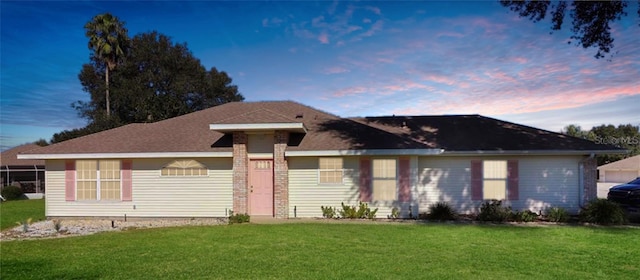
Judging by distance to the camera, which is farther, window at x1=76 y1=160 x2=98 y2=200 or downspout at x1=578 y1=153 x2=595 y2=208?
window at x1=76 y1=160 x2=98 y2=200

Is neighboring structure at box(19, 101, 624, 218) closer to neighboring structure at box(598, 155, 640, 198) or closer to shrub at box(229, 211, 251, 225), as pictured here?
shrub at box(229, 211, 251, 225)

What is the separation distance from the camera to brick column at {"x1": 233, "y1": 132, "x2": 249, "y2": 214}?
1644 cm

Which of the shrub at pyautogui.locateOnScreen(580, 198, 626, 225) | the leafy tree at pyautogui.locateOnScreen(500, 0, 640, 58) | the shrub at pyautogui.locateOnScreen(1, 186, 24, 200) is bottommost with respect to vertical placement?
the shrub at pyautogui.locateOnScreen(1, 186, 24, 200)

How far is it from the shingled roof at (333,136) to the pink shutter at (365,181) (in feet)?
2.83

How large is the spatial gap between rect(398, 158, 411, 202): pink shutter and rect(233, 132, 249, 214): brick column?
5704 millimetres

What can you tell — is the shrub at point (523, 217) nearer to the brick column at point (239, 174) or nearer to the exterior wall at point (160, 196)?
the brick column at point (239, 174)

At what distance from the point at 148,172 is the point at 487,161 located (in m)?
13.2

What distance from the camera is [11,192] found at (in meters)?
32.5

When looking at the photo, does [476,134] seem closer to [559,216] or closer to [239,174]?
[559,216]

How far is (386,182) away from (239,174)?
5.43 meters

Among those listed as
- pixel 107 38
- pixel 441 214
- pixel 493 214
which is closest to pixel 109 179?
pixel 441 214

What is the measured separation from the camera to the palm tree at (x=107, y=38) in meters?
38.8

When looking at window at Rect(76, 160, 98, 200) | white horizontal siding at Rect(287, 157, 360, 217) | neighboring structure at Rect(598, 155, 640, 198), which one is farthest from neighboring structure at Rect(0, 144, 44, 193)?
neighboring structure at Rect(598, 155, 640, 198)

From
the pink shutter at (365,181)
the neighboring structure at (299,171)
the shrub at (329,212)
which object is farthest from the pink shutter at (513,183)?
the shrub at (329,212)
